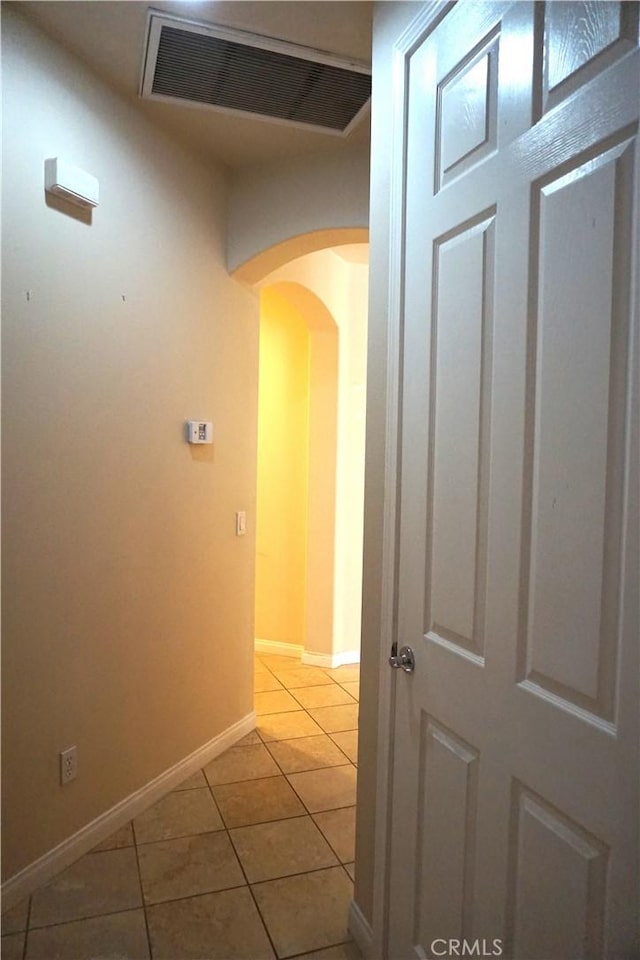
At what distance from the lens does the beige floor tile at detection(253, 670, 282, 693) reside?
3578 millimetres

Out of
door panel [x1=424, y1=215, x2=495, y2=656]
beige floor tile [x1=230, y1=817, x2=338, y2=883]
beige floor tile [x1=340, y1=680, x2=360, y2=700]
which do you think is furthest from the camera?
beige floor tile [x1=340, y1=680, x2=360, y2=700]

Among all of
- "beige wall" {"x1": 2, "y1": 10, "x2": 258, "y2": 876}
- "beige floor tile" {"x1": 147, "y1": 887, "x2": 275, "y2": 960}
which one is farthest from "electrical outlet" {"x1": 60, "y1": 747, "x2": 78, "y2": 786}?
"beige floor tile" {"x1": 147, "y1": 887, "x2": 275, "y2": 960}

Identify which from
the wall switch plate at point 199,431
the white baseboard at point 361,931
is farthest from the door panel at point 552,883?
the wall switch plate at point 199,431

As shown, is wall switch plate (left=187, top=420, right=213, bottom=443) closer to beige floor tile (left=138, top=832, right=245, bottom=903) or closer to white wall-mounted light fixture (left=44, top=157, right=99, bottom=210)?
white wall-mounted light fixture (left=44, top=157, right=99, bottom=210)

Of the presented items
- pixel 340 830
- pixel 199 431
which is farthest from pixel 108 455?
pixel 340 830

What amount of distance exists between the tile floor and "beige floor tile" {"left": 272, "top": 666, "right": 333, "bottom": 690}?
2.61 feet

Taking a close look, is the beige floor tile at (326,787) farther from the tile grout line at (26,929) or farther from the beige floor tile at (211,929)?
the tile grout line at (26,929)

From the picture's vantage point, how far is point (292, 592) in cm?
411

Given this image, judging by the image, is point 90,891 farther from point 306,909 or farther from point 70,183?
point 70,183

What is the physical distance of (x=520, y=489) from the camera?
106 centimetres

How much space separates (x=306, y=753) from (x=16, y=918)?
4.44 ft

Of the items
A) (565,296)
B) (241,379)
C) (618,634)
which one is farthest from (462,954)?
(241,379)

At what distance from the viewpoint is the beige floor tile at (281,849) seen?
1997 millimetres

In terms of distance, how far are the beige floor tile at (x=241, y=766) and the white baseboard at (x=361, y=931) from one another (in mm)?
936
